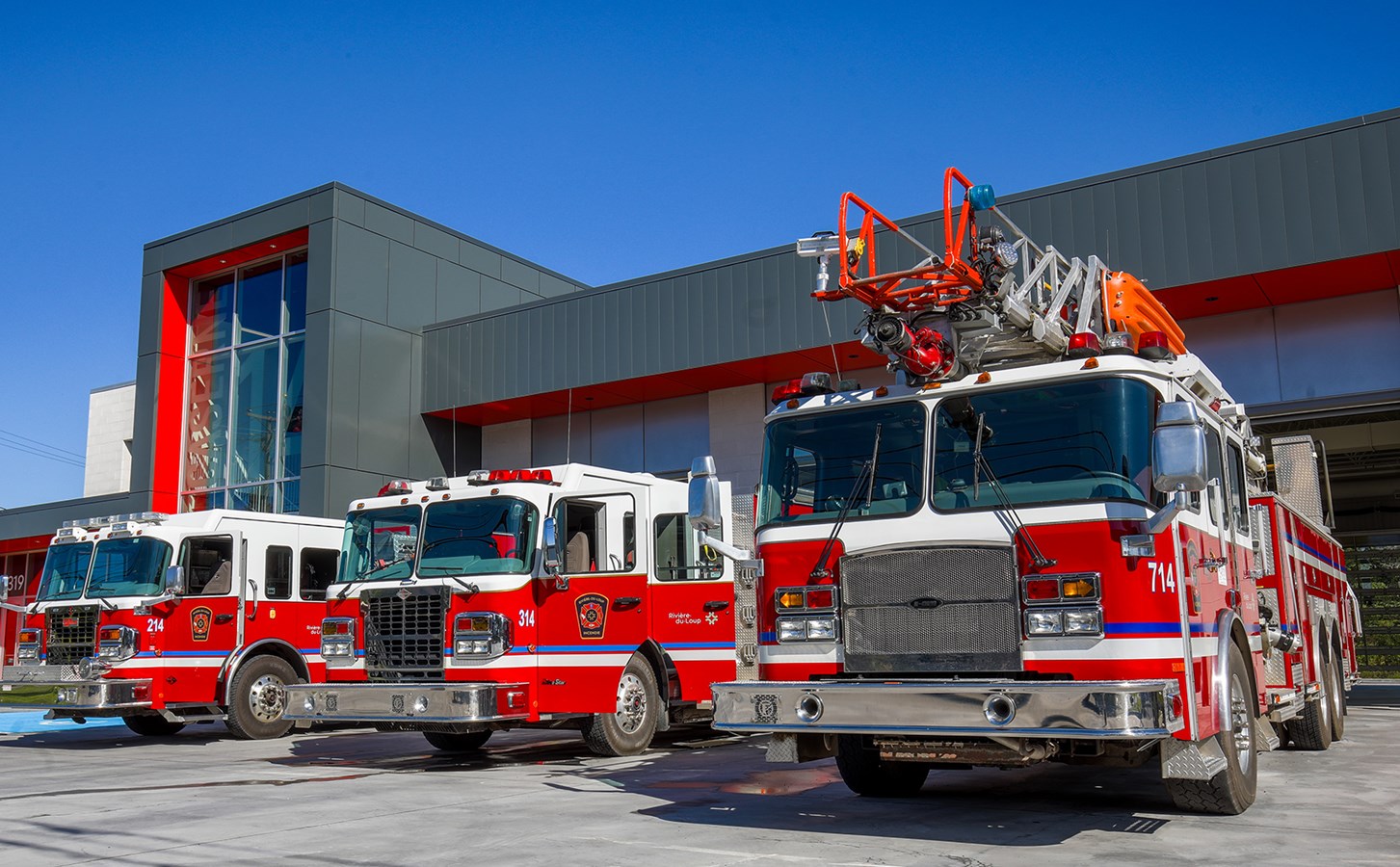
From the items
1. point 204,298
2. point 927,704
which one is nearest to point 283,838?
point 927,704

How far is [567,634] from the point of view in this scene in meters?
11.6

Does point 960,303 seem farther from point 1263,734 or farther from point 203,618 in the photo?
point 203,618

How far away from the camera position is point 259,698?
15.2 metres

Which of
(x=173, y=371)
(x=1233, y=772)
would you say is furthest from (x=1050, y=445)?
(x=173, y=371)

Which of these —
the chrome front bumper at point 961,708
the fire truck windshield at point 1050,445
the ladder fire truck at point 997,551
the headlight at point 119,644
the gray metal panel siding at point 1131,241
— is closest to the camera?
the chrome front bumper at point 961,708

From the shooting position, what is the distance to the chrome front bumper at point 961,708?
5.91 m

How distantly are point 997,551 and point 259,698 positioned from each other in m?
11.5

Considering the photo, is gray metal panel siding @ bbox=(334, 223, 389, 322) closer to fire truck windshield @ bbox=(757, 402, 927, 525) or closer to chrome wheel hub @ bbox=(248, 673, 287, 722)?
chrome wheel hub @ bbox=(248, 673, 287, 722)

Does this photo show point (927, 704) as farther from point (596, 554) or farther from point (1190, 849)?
point (596, 554)

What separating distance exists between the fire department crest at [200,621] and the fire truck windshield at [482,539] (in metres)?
5.00

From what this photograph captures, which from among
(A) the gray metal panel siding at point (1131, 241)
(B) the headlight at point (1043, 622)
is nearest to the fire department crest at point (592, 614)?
(B) the headlight at point (1043, 622)

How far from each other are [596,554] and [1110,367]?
21.1ft

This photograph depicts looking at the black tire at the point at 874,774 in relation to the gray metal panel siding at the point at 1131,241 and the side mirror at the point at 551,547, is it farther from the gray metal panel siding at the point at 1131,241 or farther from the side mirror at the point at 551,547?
the gray metal panel siding at the point at 1131,241

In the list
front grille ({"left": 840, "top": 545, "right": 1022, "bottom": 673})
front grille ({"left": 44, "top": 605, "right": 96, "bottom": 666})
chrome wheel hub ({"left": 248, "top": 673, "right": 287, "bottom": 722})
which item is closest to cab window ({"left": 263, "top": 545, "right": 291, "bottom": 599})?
chrome wheel hub ({"left": 248, "top": 673, "right": 287, "bottom": 722})
